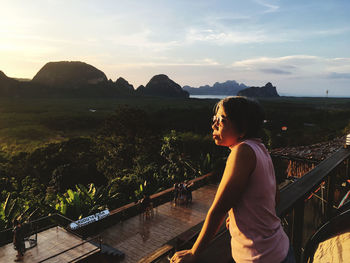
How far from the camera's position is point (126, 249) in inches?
301

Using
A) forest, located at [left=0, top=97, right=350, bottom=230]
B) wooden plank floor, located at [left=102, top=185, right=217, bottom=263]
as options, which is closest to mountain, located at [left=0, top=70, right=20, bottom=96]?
forest, located at [left=0, top=97, right=350, bottom=230]

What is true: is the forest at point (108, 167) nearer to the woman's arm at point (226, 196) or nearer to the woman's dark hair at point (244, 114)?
the woman's dark hair at point (244, 114)

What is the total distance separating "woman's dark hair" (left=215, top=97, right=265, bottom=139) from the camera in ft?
3.55

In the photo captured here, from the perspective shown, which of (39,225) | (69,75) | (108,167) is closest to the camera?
(39,225)

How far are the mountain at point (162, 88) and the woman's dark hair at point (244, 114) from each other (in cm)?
16080

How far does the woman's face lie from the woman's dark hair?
2cm

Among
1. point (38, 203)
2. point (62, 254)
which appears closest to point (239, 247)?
point (62, 254)

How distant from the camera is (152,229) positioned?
8.66 metres

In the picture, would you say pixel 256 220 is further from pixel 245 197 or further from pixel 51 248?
pixel 51 248

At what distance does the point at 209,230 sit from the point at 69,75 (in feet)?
449

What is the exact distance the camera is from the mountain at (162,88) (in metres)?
164

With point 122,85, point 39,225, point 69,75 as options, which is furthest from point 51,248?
point 122,85

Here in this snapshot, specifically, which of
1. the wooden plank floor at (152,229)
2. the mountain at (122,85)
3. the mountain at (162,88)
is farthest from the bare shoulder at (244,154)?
the mountain at (162,88)

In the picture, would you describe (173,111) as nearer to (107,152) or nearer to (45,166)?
(45,166)
